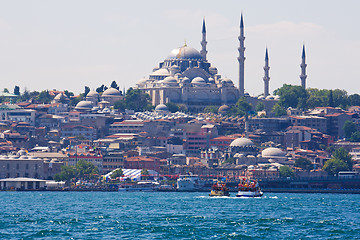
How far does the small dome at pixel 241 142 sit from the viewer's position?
162000mm

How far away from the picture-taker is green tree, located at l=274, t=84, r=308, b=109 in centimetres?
19625

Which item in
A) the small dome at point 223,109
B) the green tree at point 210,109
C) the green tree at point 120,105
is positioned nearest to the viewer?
the small dome at point 223,109

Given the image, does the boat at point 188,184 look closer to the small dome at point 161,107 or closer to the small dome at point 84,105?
the small dome at point 161,107

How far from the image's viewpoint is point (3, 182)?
133625 millimetres

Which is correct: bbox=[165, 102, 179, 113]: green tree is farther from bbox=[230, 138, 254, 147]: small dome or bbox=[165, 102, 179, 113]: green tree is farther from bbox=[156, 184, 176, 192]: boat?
bbox=[156, 184, 176, 192]: boat

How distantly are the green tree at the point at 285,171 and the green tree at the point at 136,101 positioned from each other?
48.6 metres

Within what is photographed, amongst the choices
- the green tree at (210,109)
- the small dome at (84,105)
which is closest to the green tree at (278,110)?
the green tree at (210,109)

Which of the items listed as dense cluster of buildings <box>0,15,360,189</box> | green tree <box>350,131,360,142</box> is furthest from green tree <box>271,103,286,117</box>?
green tree <box>350,131,360,142</box>

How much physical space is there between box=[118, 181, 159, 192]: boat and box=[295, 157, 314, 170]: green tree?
24.1 metres

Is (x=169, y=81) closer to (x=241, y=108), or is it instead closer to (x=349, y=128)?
(x=241, y=108)

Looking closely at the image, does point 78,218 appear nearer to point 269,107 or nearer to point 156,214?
point 156,214

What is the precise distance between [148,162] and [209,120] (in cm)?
3377

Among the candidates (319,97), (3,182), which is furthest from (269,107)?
(3,182)

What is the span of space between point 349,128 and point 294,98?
67.1ft
